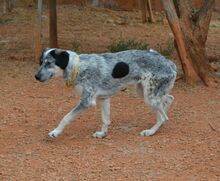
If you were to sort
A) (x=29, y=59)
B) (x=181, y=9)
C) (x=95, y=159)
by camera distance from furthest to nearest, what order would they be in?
(x=29, y=59), (x=181, y=9), (x=95, y=159)

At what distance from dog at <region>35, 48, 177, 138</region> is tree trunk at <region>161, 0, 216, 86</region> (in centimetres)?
268

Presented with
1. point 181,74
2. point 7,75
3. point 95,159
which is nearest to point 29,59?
point 7,75

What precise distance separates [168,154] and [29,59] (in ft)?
19.7

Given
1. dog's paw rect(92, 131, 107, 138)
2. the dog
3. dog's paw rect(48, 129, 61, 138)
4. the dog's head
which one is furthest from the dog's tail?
dog's paw rect(48, 129, 61, 138)

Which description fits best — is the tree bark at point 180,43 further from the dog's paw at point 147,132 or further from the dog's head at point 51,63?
the dog's head at point 51,63

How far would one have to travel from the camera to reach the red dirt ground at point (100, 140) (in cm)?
588

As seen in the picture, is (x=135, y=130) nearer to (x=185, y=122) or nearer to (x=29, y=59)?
(x=185, y=122)

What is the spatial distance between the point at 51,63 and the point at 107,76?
2.39ft

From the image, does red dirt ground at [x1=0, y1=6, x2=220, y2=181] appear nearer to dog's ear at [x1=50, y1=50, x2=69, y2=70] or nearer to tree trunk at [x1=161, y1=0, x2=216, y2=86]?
tree trunk at [x1=161, y1=0, x2=216, y2=86]

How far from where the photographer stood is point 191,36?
9922 mm

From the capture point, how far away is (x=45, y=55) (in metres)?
6.68

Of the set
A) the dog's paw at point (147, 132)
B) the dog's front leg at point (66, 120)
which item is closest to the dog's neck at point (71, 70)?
the dog's front leg at point (66, 120)

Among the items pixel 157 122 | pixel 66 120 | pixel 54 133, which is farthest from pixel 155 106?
pixel 54 133

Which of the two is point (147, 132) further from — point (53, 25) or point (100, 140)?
point (53, 25)
